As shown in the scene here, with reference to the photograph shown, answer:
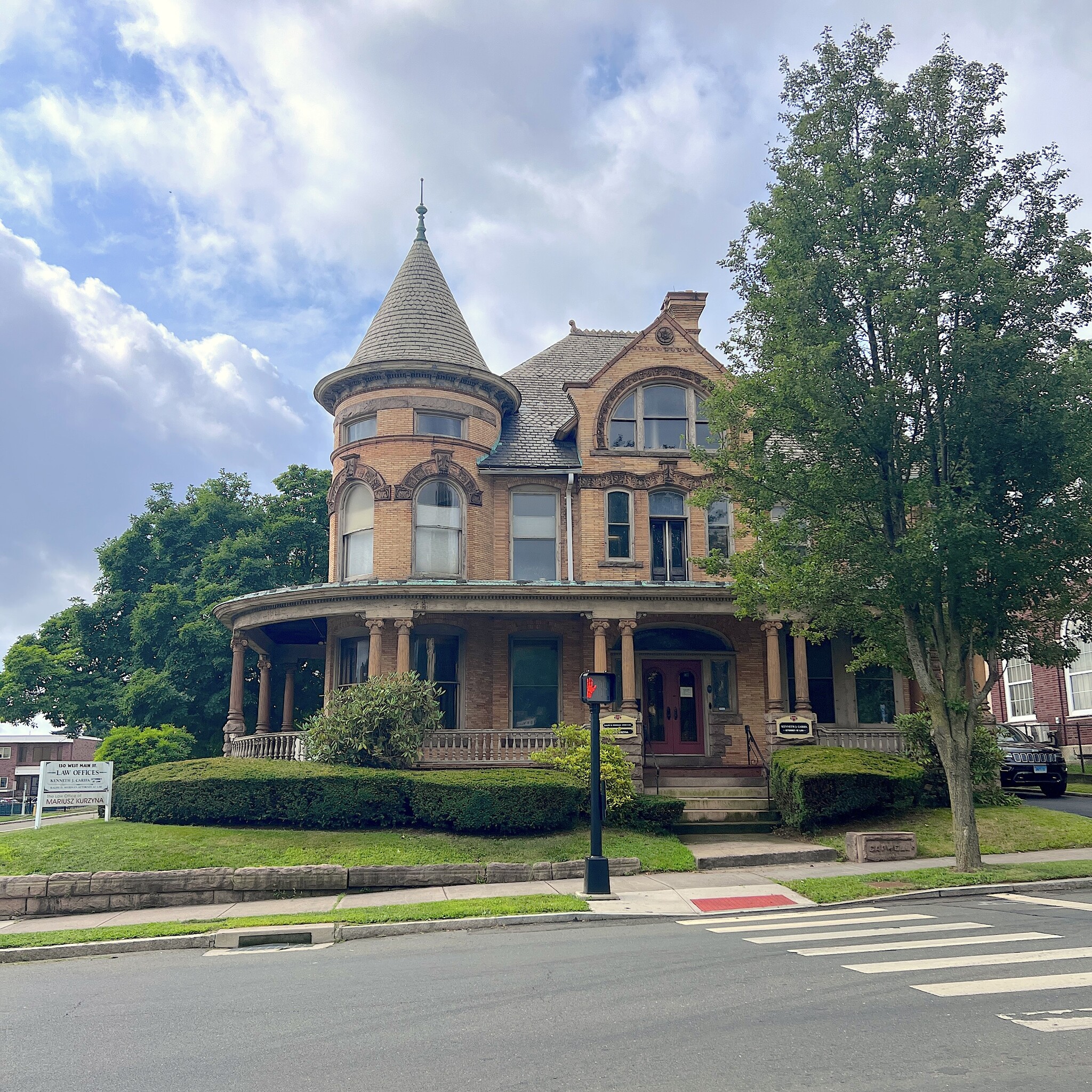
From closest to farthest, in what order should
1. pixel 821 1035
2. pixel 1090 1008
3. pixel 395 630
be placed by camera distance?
pixel 821 1035
pixel 1090 1008
pixel 395 630

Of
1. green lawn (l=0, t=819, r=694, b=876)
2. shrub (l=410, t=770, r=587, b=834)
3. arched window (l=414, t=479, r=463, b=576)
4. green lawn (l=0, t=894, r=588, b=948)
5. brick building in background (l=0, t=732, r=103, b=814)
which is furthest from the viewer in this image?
brick building in background (l=0, t=732, r=103, b=814)

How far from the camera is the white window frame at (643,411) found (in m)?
25.1

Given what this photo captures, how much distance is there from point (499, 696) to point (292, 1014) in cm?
1609

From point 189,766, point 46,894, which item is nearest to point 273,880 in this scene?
point 46,894

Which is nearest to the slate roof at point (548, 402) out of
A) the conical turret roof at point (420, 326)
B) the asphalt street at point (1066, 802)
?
the conical turret roof at point (420, 326)

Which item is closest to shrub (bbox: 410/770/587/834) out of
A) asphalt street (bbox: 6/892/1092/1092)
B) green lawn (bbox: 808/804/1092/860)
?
green lawn (bbox: 808/804/1092/860)

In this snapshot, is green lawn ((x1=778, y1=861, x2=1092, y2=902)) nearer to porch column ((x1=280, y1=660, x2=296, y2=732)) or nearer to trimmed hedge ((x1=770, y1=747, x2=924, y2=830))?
trimmed hedge ((x1=770, y1=747, x2=924, y2=830))

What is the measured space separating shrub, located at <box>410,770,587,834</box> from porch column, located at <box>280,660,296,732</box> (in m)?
10.8

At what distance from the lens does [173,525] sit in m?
34.4

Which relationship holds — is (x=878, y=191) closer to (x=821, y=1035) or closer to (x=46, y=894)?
(x=821, y=1035)

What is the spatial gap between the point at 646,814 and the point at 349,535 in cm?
1093

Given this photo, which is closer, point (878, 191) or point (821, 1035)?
point (821, 1035)

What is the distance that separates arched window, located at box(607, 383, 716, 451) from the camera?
2522 cm

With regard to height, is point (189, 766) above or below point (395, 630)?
below
